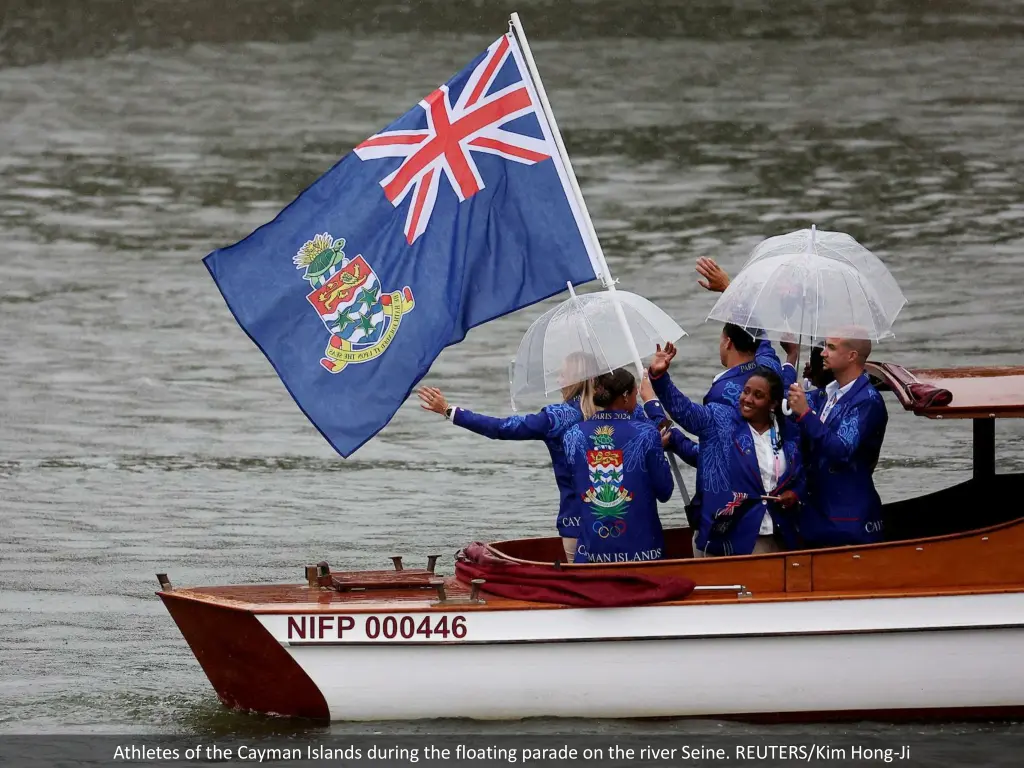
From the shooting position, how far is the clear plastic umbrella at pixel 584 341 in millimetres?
8133

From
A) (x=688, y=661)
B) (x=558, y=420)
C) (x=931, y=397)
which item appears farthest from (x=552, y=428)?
(x=931, y=397)

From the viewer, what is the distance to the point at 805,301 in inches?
308

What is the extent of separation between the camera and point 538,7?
91.0 feet

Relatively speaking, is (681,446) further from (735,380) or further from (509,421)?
(509,421)

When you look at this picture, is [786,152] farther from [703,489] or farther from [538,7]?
[703,489]

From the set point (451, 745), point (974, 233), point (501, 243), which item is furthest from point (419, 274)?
point (974, 233)

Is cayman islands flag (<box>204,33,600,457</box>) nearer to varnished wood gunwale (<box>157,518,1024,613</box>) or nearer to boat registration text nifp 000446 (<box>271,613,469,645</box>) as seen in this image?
boat registration text nifp 000446 (<box>271,613,469,645</box>)

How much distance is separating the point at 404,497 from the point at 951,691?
7267 millimetres

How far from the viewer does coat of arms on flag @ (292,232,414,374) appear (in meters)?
8.42

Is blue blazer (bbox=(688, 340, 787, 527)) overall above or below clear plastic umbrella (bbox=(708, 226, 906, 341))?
below

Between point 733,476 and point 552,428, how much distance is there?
35.4 inches

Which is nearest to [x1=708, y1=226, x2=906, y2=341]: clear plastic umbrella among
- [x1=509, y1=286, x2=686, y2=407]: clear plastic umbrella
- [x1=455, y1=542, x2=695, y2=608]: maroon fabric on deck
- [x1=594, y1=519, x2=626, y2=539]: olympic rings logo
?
[x1=509, y1=286, x2=686, y2=407]: clear plastic umbrella

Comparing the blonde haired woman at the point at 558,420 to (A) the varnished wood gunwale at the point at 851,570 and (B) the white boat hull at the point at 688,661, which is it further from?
(B) the white boat hull at the point at 688,661

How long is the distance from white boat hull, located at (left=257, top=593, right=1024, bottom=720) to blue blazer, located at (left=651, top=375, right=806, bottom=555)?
18.4 inches
